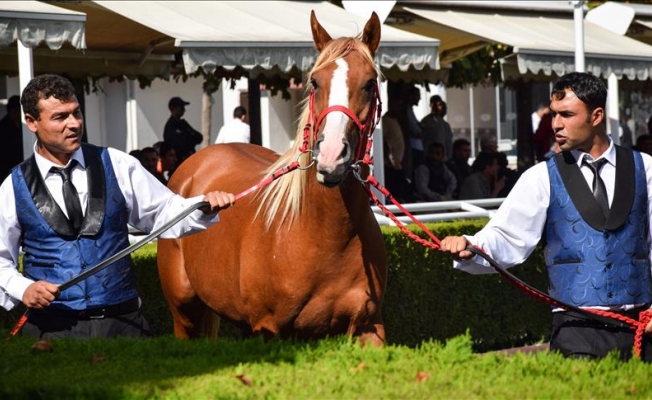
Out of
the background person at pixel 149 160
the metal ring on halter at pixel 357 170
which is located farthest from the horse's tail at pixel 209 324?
the background person at pixel 149 160

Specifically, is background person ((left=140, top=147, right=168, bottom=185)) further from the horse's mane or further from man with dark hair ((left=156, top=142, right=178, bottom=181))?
the horse's mane

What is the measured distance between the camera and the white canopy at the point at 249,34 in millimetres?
10328

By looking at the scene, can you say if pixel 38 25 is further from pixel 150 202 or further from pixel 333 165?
pixel 333 165

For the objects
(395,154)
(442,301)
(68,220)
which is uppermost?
(68,220)

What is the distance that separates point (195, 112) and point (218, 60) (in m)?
19.0

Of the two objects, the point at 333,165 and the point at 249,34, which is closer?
the point at 333,165

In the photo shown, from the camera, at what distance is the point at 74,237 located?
5336 millimetres

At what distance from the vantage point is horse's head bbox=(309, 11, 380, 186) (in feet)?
17.3

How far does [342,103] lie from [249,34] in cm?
535

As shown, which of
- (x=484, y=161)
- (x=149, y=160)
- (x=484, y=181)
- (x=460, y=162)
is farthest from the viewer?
(x=460, y=162)

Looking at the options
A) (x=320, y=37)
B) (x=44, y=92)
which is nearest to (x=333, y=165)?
(x=320, y=37)

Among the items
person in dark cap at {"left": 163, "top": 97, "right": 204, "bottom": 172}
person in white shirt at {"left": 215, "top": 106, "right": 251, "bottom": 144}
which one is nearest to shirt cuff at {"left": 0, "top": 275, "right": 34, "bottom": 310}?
person in dark cap at {"left": 163, "top": 97, "right": 204, "bottom": 172}

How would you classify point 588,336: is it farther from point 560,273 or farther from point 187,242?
point 187,242

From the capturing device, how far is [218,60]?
10328 millimetres
